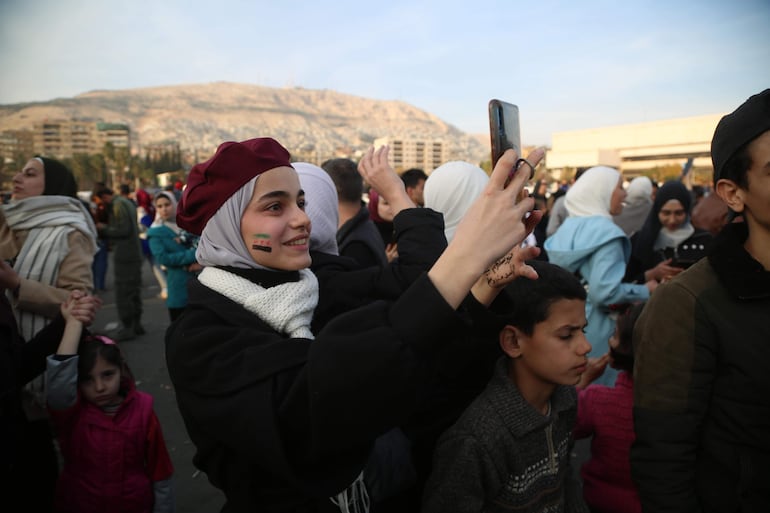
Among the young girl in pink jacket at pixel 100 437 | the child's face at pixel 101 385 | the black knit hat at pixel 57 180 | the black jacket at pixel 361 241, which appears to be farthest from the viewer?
the black knit hat at pixel 57 180

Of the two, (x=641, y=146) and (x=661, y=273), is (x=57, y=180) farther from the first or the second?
(x=641, y=146)

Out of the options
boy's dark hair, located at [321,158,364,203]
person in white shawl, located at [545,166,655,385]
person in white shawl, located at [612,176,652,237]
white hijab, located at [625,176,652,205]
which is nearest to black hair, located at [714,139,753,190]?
person in white shawl, located at [545,166,655,385]

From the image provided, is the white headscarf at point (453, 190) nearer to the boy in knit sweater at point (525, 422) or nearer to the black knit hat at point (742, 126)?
the boy in knit sweater at point (525, 422)

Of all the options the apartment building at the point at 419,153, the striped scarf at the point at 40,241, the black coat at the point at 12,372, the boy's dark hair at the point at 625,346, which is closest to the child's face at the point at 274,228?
the black coat at the point at 12,372

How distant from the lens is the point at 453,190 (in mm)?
3027

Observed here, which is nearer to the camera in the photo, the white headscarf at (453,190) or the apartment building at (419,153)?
the white headscarf at (453,190)

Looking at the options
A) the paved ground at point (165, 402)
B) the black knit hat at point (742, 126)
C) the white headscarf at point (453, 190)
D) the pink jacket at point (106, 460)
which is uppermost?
the black knit hat at point (742, 126)

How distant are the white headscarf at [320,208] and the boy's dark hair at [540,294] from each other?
841mm

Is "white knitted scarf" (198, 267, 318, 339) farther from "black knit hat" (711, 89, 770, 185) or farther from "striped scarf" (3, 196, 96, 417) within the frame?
"striped scarf" (3, 196, 96, 417)

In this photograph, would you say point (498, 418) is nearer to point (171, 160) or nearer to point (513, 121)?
point (513, 121)

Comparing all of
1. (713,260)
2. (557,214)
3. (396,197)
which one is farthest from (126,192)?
(713,260)

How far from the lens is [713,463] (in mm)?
1485

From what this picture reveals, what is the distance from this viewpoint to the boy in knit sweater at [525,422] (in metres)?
1.63

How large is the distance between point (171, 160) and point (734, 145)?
10486 cm
